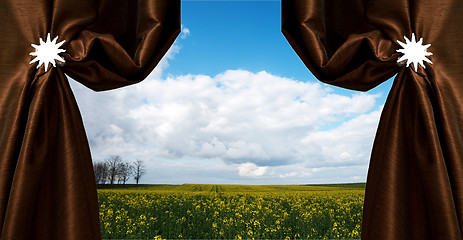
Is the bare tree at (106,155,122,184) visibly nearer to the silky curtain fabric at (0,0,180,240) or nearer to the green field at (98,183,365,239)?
the green field at (98,183,365,239)

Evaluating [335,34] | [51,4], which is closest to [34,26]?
[51,4]

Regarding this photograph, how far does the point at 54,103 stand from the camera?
3.86ft

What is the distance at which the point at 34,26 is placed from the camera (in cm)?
121

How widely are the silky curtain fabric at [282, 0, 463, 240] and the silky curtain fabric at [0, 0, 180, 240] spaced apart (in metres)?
0.71

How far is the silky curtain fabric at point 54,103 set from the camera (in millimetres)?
1074

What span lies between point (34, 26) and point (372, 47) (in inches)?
53.9

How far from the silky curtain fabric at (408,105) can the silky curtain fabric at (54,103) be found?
71 centimetres

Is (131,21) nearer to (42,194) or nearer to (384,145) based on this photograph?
(42,194)

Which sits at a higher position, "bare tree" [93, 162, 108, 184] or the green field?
"bare tree" [93, 162, 108, 184]

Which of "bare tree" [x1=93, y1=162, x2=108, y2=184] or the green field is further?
"bare tree" [x1=93, y1=162, x2=108, y2=184]

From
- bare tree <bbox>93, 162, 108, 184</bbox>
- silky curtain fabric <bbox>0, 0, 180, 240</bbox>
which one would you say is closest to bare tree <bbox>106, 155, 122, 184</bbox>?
bare tree <bbox>93, 162, 108, 184</bbox>

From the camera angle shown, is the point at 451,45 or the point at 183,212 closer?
the point at 451,45

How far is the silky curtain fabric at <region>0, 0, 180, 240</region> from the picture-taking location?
1.07 meters

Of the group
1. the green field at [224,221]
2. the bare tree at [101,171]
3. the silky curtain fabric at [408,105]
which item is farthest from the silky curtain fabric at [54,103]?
the bare tree at [101,171]
